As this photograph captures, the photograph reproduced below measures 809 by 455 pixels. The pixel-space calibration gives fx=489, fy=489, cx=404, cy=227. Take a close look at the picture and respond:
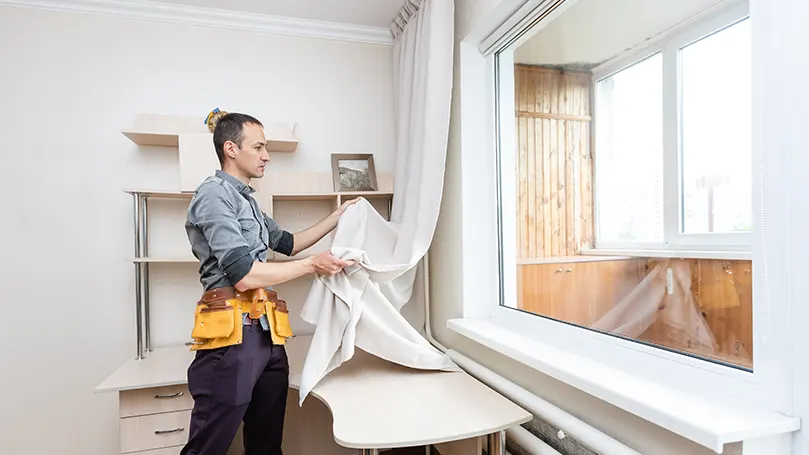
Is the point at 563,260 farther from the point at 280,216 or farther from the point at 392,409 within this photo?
the point at 280,216

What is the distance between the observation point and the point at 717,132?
148 centimetres

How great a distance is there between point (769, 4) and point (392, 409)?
1316 millimetres

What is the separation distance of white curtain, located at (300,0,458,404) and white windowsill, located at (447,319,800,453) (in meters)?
0.45

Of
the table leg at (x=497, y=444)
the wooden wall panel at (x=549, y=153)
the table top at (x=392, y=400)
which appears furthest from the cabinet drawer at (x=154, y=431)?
the wooden wall panel at (x=549, y=153)

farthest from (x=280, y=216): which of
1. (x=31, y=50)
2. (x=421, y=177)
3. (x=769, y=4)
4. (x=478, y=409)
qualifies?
(x=769, y=4)

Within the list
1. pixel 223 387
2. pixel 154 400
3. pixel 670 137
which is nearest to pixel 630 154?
pixel 670 137

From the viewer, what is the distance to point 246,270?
1.61 m

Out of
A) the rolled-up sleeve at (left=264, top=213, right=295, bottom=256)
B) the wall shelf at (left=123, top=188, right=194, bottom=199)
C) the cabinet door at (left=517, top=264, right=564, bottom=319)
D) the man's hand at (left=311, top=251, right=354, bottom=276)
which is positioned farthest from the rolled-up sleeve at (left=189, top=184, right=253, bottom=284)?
the cabinet door at (left=517, top=264, right=564, bottom=319)

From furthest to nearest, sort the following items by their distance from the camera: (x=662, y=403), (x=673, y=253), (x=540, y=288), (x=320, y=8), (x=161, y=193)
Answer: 1. (x=320, y=8)
2. (x=161, y=193)
3. (x=540, y=288)
4. (x=673, y=253)
5. (x=662, y=403)

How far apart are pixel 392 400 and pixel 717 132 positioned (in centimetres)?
129

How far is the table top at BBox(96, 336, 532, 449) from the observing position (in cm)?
128

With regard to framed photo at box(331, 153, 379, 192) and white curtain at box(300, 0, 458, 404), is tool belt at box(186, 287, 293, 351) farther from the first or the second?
framed photo at box(331, 153, 379, 192)

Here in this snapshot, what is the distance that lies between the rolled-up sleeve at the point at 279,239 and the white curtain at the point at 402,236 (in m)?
0.26

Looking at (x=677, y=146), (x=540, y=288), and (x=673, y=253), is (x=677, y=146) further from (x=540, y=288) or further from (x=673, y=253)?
(x=540, y=288)
